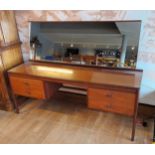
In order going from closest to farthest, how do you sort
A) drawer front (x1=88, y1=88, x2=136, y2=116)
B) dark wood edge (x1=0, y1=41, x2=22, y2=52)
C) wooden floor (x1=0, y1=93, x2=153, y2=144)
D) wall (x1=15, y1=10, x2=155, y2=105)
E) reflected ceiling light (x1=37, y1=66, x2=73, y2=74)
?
drawer front (x1=88, y1=88, x2=136, y2=116) < wall (x1=15, y1=10, x2=155, y2=105) < wooden floor (x1=0, y1=93, x2=153, y2=144) < reflected ceiling light (x1=37, y1=66, x2=73, y2=74) < dark wood edge (x1=0, y1=41, x2=22, y2=52)

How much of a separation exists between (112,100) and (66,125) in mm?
763

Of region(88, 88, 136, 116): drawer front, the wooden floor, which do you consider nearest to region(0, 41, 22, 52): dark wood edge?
the wooden floor

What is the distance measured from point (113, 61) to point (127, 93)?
54 cm

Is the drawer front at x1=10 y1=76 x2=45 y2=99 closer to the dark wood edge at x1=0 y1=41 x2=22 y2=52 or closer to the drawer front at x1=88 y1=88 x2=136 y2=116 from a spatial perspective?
the dark wood edge at x1=0 y1=41 x2=22 y2=52

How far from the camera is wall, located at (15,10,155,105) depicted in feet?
5.75

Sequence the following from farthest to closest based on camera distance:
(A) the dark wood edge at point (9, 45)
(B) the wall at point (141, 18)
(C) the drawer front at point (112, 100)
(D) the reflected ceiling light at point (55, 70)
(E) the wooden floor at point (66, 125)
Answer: (A) the dark wood edge at point (9, 45) → (D) the reflected ceiling light at point (55, 70) → (E) the wooden floor at point (66, 125) → (B) the wall at point (141, 18) → (C) the drawer front at point (112, 100)

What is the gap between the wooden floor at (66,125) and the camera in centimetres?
186

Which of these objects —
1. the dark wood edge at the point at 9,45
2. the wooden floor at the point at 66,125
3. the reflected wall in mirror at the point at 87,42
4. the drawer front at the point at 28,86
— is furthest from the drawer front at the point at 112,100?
the dark wood edge at the point at 9,45

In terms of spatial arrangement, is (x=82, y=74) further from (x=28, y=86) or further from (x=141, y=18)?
(x=141, y=18)

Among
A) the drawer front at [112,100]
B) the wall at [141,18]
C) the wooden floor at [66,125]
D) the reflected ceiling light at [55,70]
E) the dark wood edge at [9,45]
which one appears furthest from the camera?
the dark wood edge at [9,45]

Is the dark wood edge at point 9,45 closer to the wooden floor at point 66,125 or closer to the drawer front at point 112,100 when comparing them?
the wooden floor at point 66,125

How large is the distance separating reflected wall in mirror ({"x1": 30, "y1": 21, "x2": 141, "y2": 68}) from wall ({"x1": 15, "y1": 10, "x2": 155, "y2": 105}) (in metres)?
0.06

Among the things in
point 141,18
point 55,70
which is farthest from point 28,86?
point 141,18

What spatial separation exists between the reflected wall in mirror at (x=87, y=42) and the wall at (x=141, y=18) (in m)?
0.06
